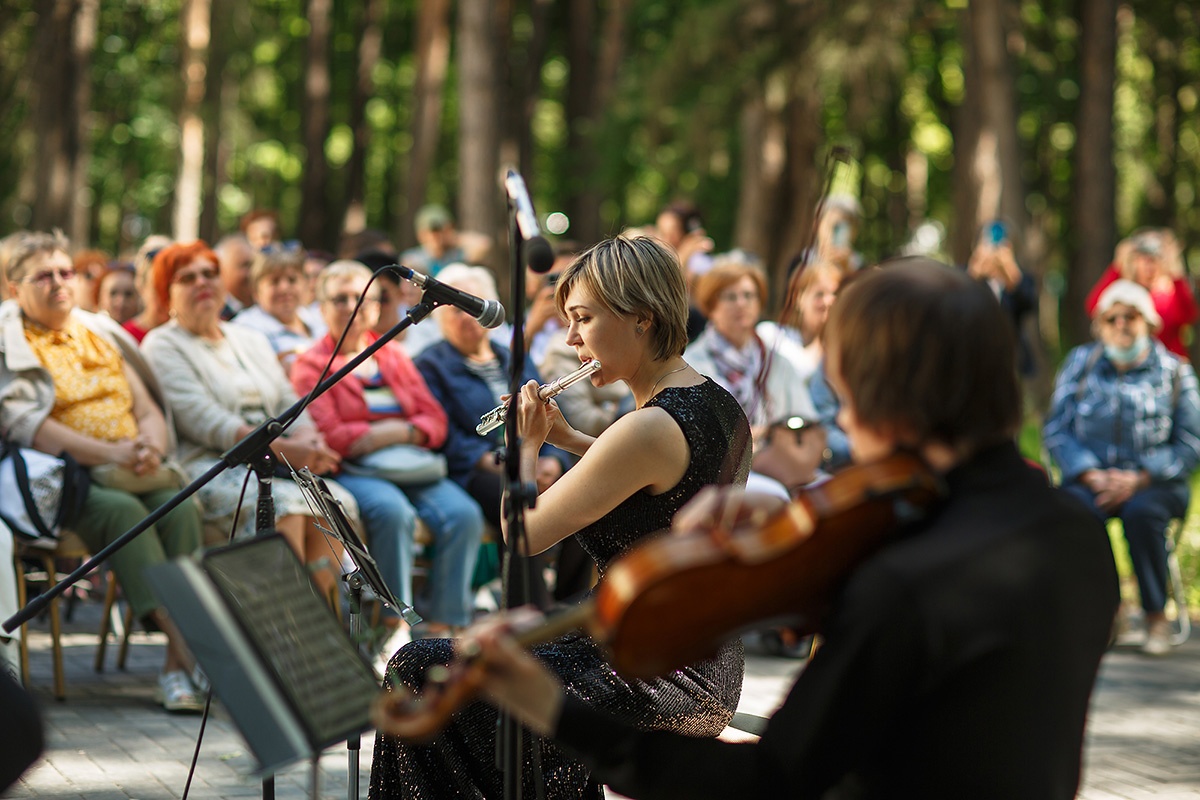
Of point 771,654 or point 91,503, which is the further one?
point 771,654

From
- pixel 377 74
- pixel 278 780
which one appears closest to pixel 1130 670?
pixel 278 780

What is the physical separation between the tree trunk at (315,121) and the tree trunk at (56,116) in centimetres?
672

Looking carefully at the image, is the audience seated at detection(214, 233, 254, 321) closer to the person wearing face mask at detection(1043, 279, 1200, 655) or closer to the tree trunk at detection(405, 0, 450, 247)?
the person wearing face mask at detection(1043, 279, 1200, 655)

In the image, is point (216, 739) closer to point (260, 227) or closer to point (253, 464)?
point (253, 464)

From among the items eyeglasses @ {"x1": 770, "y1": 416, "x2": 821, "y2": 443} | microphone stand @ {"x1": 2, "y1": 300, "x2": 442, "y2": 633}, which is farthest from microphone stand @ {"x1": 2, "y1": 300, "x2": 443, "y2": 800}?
eyeglasses @ {"x1": 770, "y1": 416, "x2": 821, "y2": 443}

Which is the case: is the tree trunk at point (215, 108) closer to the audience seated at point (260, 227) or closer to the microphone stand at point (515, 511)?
the audience seated at point (260, 227)

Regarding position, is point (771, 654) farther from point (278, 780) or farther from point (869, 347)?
point (869, 347)

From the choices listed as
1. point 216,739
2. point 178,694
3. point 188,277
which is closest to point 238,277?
point 188,277

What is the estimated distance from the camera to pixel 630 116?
18062mm

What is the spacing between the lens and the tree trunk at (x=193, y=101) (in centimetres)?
1742

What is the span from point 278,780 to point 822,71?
40.5 feet

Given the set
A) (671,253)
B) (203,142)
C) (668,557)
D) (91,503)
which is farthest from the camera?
(203,142)

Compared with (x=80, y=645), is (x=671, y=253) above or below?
above

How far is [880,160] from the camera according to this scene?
27.1 metres
